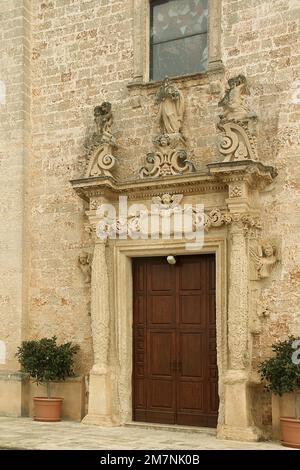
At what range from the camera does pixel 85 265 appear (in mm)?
10680

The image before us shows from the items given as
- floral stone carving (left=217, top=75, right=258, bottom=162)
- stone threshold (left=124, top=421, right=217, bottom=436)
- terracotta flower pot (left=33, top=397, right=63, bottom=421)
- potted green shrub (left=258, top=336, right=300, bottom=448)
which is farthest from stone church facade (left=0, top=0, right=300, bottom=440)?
potted green shrub (left=258, top=336, right=300, bottom=448)

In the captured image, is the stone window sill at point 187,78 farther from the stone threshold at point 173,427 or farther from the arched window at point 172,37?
the stone threshold at point 173,427

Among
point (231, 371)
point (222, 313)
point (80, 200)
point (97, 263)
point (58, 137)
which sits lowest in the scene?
point (231, 371)

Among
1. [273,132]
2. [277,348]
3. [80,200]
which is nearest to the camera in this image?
[277,348]

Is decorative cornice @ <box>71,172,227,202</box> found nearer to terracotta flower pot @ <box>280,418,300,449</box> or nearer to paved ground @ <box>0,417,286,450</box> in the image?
terracotta flower pot @ <box>280,418,300,449</box>

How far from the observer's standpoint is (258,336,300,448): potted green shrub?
8.30 meters

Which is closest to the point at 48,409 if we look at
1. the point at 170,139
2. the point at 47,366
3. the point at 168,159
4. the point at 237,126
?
the point at 47,366

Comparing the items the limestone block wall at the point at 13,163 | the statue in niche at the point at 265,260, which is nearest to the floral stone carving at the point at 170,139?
the statue in niche at the point at 265,260

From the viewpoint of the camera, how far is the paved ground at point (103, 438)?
831cm

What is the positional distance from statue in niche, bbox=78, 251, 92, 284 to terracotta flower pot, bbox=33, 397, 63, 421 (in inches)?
70.7
